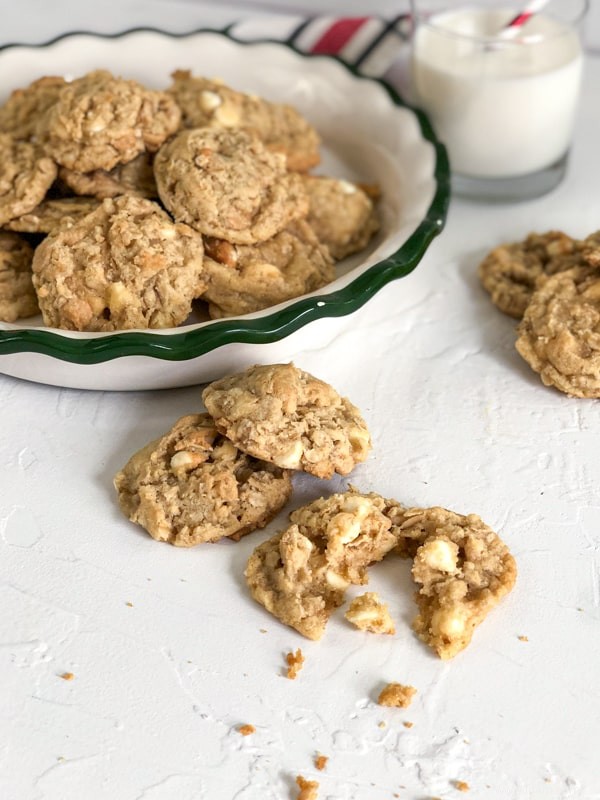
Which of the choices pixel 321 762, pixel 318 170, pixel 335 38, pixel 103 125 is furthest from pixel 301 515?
pixel 335 38

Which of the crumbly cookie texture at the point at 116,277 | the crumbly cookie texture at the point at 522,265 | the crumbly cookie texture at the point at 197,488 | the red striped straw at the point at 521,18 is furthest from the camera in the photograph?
the red striped straw at the point at 521,18

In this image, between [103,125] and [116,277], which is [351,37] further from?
[116,277]

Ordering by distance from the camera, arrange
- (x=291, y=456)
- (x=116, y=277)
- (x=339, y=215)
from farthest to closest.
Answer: (x=339, y=215)
(x=116, y=277)
(x=291, y=456)

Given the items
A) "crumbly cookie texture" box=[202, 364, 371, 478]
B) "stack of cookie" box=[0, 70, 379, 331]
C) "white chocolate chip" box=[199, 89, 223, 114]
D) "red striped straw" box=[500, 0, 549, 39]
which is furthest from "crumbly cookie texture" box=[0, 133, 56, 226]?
"red striped straw" box=[500, 0, 549, 39]

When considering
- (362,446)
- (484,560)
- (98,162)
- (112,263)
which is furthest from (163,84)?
(484,560)

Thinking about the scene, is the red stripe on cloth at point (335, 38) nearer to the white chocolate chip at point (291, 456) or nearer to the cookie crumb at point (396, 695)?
the white chocolate chip at point (291, 456)

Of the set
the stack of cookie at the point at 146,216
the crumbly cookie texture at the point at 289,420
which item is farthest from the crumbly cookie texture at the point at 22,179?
the crumbly cookie texture at the point at 289,420
